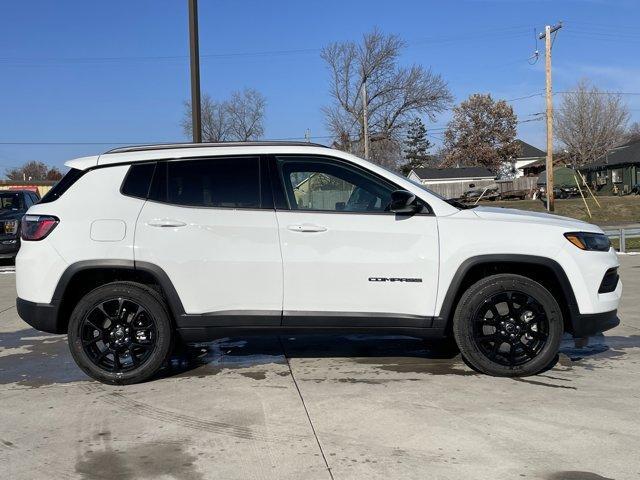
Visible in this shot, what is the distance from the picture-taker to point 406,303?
469 cm

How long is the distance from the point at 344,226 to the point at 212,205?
1074mm

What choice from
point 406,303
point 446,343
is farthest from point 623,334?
point 406,303

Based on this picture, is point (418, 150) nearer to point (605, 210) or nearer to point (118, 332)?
point (605, 210)

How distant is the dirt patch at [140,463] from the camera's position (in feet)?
10.9

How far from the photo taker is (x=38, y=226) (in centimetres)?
473

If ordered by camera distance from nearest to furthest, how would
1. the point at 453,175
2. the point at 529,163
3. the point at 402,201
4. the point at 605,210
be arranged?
the point at 402,201, the point at 605,210, the point at 453,175, the point at 529,163

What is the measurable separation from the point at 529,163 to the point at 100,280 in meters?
82.3

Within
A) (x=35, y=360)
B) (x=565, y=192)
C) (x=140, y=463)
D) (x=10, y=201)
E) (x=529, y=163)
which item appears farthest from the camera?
(x=529, y=163)

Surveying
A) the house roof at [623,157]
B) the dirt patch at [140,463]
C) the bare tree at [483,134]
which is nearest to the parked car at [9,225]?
the dirt patch at [140,463]

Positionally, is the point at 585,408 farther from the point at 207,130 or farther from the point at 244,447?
the point at 207,130

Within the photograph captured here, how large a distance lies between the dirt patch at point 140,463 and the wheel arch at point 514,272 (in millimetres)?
2238

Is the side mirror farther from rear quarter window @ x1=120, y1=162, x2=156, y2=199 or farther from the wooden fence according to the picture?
the wooden fence

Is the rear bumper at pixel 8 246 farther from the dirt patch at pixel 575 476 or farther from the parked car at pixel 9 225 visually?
the dirt patch at pixel 575 476

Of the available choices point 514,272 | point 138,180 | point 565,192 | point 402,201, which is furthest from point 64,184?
point 565,192
